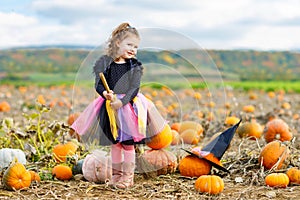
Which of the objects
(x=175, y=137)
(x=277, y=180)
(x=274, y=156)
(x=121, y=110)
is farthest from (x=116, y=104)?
(x=175, y=137)

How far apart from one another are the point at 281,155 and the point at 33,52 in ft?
58.6

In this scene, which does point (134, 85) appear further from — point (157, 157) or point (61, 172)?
point (61, 172)

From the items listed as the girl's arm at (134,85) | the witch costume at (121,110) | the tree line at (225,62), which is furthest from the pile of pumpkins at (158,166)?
the tree line at (225,62)

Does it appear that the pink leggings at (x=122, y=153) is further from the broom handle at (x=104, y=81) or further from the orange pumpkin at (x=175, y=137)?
the orange pumpkin at (x=175, y=137)

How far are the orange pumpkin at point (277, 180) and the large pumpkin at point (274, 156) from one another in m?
0.40

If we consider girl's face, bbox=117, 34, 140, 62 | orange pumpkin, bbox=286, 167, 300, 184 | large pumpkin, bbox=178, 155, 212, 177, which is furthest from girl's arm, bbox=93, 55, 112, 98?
orange pumpkin, bbox=286, 167, 300, 184

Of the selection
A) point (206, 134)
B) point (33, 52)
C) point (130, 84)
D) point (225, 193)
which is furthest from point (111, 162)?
point (33, 52)

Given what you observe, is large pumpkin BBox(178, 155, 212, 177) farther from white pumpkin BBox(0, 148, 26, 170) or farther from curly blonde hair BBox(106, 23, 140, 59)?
white pumpkin BBox(0, 148, 26, 170)

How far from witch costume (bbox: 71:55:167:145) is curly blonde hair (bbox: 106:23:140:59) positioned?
0.07 meters

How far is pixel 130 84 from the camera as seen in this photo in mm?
4688

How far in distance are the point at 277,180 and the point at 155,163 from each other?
1.11 metres

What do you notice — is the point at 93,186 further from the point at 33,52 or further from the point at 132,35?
the point at 33,52

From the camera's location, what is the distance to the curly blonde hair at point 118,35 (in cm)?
471

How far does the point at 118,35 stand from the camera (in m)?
4.72
